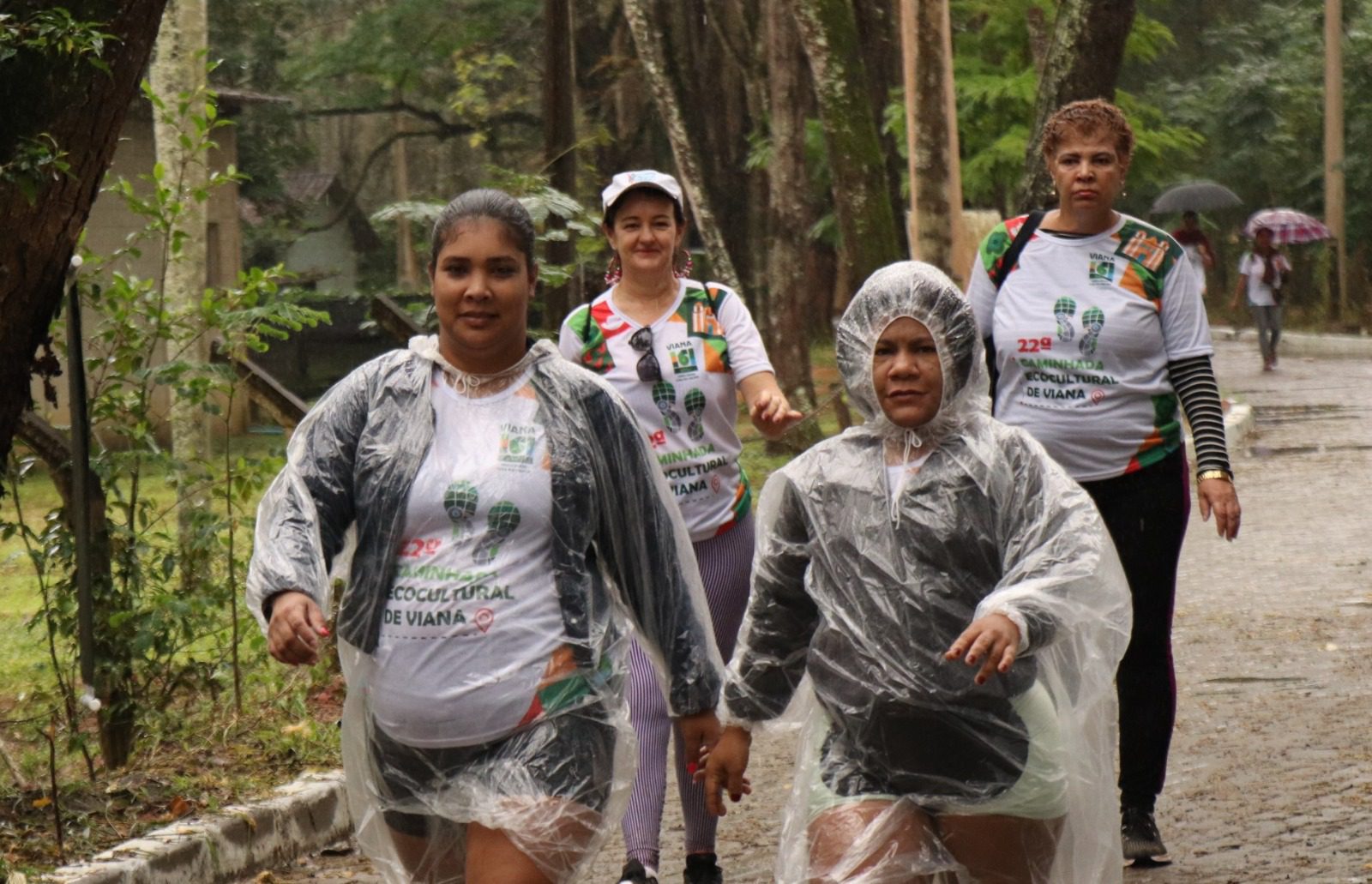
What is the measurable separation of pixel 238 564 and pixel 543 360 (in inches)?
139

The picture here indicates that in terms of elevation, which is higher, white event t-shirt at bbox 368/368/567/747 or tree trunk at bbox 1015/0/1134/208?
tree trunk at bbox 1015/0/1134/208

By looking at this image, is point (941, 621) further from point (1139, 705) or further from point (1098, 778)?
point (1139, 705)

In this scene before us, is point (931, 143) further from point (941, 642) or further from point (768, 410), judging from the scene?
point (941, 642)

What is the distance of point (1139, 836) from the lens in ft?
18.1

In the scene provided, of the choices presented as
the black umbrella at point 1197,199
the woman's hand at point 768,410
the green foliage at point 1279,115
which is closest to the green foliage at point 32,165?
the woman's hand at point 768,410

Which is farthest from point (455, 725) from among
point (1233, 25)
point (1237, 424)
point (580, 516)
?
point (1233, 25)

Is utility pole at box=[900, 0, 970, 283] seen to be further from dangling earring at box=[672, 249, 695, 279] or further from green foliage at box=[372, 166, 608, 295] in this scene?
dangling earring at box=[672, 249, 695, 279]

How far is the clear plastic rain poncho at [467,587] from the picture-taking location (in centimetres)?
365

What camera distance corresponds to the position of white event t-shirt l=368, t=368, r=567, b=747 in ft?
12.0

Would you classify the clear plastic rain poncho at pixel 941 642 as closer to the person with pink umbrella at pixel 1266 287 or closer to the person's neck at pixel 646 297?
the person's neck at pixel 646 297

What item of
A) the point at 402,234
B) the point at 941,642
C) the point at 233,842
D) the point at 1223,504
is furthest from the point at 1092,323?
the point at 402,234

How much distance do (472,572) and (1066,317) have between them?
228cm

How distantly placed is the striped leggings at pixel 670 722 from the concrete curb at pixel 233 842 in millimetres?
1265

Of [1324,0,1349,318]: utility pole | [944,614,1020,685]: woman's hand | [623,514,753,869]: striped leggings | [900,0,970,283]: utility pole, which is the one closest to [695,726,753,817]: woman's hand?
[944,614,1020,685]: woman's hand
